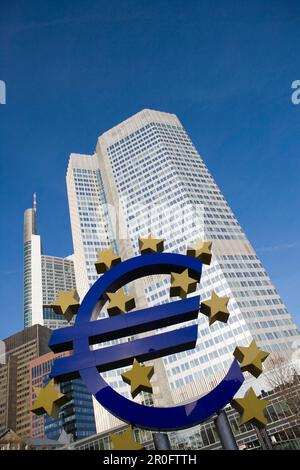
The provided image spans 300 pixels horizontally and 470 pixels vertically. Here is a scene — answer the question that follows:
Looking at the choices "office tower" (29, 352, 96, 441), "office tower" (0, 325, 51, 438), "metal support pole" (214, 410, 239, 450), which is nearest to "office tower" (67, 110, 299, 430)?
"office tower" (29, 352, 96, 441)

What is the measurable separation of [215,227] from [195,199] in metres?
11.0

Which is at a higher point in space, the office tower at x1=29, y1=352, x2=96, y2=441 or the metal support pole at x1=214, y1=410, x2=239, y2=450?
the office tower at x1=29, y1=352, x2=96, y2=441

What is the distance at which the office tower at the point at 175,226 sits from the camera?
249ft

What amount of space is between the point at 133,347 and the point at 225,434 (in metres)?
3.57

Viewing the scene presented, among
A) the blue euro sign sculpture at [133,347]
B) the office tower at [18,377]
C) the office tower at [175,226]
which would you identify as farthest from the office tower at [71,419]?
the blue euro sign sculpture at [133,347]

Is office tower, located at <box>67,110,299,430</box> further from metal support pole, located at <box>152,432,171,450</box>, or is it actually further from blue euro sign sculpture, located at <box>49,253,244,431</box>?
metal support pole, located at <box>152,432,171,450</box>

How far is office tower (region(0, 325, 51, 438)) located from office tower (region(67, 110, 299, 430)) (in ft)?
223

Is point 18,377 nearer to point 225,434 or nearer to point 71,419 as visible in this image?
point 71,419

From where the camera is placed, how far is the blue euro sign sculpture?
32.0ft

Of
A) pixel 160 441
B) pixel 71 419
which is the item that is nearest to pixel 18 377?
pixel 71 419

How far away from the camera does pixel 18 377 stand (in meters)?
164

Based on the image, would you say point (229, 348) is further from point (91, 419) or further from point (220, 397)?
point (91, 419)

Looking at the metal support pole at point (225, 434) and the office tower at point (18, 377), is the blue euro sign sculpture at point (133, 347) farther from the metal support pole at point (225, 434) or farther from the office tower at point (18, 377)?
the office tower at point (18, 377)
